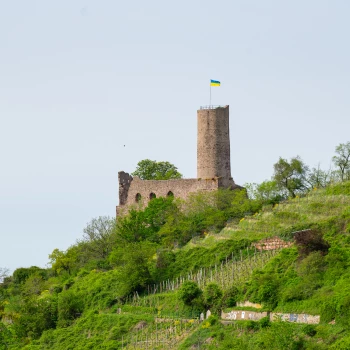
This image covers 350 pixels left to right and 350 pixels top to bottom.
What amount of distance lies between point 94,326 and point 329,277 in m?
13.6

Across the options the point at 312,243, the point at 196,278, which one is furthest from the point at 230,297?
the point at 196,278

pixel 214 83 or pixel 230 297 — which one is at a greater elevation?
pixel 214 83

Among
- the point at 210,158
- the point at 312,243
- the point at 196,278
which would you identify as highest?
the point at 210,158

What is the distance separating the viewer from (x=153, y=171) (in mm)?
87875

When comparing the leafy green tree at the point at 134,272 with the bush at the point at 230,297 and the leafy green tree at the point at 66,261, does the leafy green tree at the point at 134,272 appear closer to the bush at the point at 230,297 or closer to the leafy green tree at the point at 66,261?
the bush at the point at 230,297

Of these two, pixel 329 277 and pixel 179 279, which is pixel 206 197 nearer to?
pixel 179 279

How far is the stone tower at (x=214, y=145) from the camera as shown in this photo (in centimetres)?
7519

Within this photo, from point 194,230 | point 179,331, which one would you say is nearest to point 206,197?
point 194,230

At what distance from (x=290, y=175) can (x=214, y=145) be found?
17.4 feet

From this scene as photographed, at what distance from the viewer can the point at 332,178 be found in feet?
247

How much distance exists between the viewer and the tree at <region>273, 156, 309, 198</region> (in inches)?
2938

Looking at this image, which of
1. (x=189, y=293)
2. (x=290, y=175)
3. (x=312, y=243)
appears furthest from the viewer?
(x=290, y=175)

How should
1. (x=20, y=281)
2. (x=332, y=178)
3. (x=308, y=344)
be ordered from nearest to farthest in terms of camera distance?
(x=308, y=344) → (x=332, y=178) → (x=20, y=281)

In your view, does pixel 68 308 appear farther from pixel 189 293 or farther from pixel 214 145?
pixel 214 145
